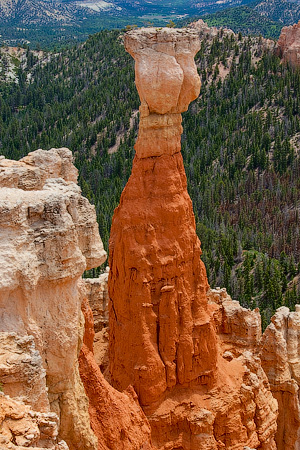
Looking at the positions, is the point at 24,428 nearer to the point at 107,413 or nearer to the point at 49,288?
the point at 49,288

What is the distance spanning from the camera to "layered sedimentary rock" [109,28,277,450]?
18.6 metres

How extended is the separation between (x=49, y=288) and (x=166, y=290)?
7.92 metres

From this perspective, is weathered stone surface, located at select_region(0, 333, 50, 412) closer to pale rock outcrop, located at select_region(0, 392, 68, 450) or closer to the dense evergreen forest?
pale rock outcrop, located at select_region(0, 392, 68, 450)

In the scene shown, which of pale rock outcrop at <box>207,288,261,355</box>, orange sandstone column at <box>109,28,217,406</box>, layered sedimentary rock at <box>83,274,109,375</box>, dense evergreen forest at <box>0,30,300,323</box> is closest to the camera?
orange sandstone column at <box>109,28,217,406</box>

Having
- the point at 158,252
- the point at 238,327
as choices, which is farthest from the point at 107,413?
the point at 238,327

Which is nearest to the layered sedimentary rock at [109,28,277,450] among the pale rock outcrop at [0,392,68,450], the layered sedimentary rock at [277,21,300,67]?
the pale rock outcrop at [0,392,68,450]

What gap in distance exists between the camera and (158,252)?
61.9 feet

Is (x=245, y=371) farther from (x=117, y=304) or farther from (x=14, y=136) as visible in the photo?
(x=14, y=136)

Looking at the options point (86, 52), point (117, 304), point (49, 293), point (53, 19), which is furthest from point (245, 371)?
point (53, 19)

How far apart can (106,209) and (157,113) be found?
127 ft

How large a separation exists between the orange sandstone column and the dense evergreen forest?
67.2 feet

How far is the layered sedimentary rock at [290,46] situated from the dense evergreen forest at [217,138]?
4.44ft

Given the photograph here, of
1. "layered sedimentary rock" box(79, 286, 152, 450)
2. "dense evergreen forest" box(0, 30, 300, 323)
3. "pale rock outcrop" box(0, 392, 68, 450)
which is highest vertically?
"pale rock outcrop" box(0, 392, 68, 450)

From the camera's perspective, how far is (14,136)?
82.8m
